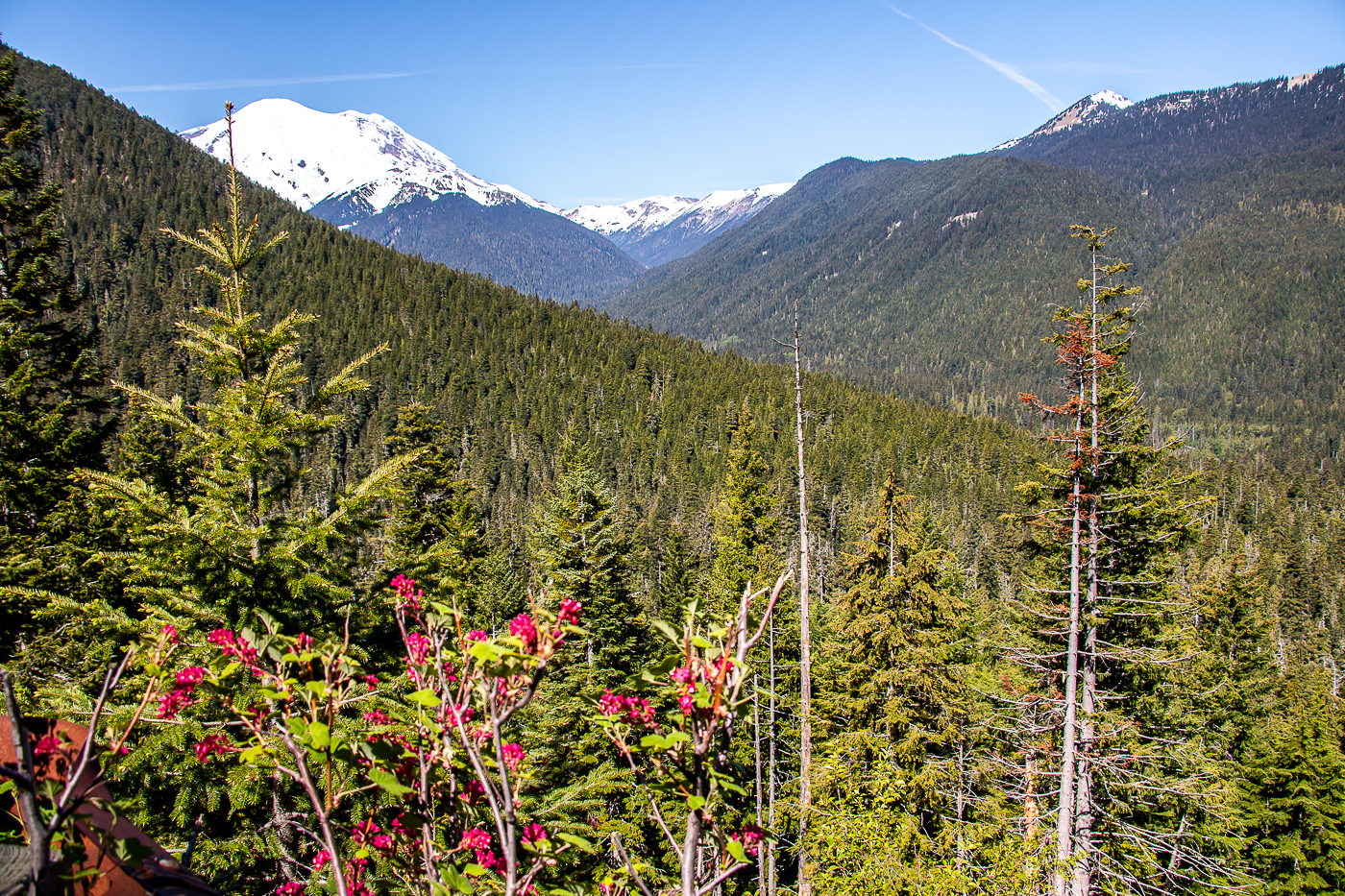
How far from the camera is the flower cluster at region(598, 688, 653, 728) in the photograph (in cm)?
202

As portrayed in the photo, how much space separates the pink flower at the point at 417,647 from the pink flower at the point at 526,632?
20.7 inches

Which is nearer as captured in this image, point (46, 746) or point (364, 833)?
point (46, 746)

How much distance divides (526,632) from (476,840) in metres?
0.85

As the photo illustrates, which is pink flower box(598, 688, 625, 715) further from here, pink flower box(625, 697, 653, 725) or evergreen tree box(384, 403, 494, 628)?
evergreen tree box(384, 403, 494, 628)

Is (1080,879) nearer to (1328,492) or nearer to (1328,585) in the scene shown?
(1328,585)

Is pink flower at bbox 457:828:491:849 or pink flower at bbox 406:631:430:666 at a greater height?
pink flower at bbox 406:631:430:666

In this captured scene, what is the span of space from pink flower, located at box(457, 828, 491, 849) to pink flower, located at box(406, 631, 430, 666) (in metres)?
0.59

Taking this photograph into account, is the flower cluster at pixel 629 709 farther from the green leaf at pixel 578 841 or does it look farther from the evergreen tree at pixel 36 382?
the evergreen tree at pixel 36 382

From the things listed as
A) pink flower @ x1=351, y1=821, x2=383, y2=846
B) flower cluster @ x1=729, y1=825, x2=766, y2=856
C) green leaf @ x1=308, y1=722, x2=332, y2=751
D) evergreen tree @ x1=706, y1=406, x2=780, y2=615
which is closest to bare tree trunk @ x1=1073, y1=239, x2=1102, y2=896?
evergreen tree @ x1=706, y1=406, x2=780, y2=615

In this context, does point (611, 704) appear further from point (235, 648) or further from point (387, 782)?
point (235, 648)

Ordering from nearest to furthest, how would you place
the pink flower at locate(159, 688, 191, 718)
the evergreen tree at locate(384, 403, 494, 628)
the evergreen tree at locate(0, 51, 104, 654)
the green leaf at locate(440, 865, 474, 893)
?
the green leaf at locate(440, 865, 474, 893) → the pink flower at locate(159, 688, 191, 718) → the evergreen tree at locate(0, 51, 104, 654) → the evergreen tree at locate(384, 403, 494, 628)

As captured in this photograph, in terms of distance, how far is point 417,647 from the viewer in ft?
6.88

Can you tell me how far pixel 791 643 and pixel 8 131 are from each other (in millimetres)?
18363

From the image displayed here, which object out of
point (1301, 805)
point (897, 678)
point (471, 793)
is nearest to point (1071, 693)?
point (897, 678)
